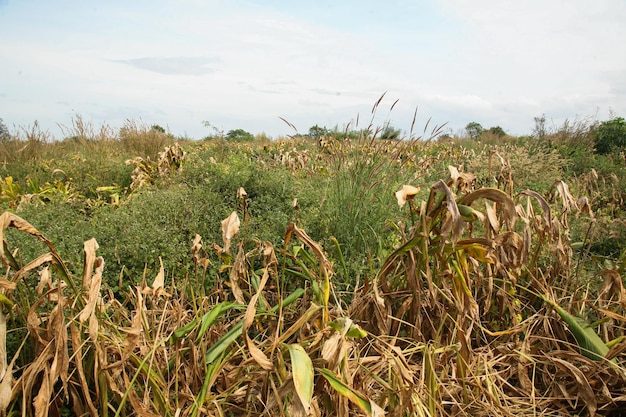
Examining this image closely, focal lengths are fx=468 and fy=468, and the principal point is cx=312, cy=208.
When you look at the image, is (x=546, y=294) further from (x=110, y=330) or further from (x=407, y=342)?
(x=110, y=330)

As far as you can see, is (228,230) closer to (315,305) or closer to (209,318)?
(209,318)

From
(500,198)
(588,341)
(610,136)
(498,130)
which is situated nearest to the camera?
(500,198)

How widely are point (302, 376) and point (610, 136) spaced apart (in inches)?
411

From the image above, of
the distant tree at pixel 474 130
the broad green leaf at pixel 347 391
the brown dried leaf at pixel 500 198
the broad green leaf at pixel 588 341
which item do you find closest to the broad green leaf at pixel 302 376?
the broad green leaf at pixel 347 391

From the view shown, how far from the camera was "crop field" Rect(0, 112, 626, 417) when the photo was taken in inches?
63.2

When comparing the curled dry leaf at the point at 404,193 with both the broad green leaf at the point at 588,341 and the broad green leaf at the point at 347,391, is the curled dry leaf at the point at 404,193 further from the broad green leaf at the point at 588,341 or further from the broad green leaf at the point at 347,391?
the broad green leaf at the point at 588,341

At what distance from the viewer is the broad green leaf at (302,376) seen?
51.4 inches

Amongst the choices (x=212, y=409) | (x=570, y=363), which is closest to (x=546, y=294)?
A: (x=570, y=363)

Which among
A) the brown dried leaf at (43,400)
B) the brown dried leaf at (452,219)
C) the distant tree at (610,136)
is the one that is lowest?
the brown dried leaf at (43,400)

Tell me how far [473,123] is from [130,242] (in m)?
17.3

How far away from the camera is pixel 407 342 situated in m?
2.28

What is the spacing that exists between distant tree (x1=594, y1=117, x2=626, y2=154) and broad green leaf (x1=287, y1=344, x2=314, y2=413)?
9.68 m

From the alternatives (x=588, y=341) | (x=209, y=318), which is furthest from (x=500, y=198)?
(x=209, y=318)

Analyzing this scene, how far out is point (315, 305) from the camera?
1774 millimetres
